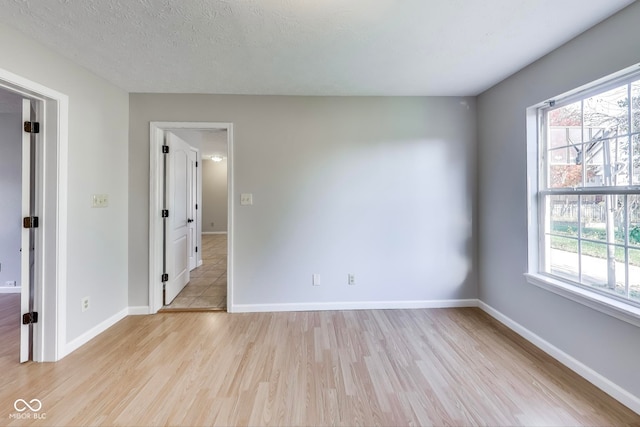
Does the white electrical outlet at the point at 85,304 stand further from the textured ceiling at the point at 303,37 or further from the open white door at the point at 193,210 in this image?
the textured ceiling at the point at 303,37

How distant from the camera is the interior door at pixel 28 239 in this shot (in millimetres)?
1981

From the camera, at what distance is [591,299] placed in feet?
5.80

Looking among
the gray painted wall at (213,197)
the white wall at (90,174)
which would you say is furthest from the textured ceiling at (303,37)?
the gray painted wall at (213,197)

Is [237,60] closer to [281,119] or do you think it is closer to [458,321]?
[281,119]

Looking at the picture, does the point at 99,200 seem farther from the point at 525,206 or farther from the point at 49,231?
the point at 525,206

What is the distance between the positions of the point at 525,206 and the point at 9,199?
586cm

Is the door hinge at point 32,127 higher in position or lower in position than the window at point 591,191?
higher

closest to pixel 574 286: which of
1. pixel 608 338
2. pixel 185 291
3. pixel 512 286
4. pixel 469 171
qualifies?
pixel 608 338

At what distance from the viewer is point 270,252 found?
2900 millimetres

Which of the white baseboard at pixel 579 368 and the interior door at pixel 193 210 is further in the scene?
the interior door at pixel 193 210

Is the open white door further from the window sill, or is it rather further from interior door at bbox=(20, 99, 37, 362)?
the window sill

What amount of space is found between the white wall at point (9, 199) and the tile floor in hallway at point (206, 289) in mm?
2131

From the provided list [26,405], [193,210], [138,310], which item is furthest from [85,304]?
[193,210]

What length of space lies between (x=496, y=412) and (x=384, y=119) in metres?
2.63
